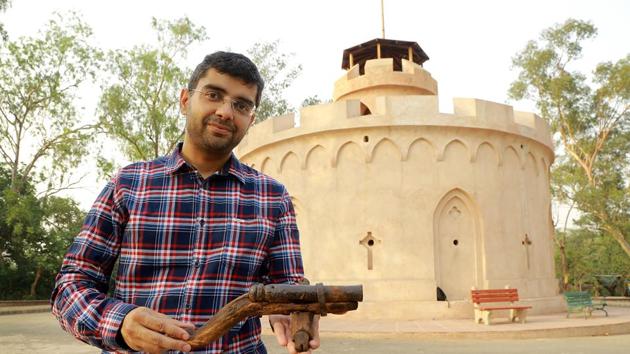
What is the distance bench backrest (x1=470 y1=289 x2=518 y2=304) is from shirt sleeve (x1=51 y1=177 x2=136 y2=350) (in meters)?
9.73

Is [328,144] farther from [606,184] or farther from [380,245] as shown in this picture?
[606,184]

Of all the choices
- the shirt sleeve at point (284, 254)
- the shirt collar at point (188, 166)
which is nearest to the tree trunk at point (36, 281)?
the shirt collar at point (188, 166)

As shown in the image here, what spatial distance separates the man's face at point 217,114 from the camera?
5.34ft

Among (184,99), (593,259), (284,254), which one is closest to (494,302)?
(284,254)

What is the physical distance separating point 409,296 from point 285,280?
10.1 meters

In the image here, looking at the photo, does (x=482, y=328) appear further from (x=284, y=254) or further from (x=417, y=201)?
(x=284, y=254)

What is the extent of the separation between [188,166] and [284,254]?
A: 18.4 inches

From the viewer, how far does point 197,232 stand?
5.33 ft

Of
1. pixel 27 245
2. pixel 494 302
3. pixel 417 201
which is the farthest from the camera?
pixel 27 245

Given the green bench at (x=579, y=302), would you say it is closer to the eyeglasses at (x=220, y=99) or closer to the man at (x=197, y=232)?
the man at (x=197, y=232)

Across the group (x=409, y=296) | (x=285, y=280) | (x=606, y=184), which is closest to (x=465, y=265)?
(x=409, y=296)

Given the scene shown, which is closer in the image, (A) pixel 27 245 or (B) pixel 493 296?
(B) pixel 493 296

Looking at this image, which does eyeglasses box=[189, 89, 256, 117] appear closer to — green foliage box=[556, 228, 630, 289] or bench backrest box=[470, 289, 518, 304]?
bench backrest box=[470, 289, 518, 304]

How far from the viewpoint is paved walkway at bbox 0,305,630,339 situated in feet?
28.6
